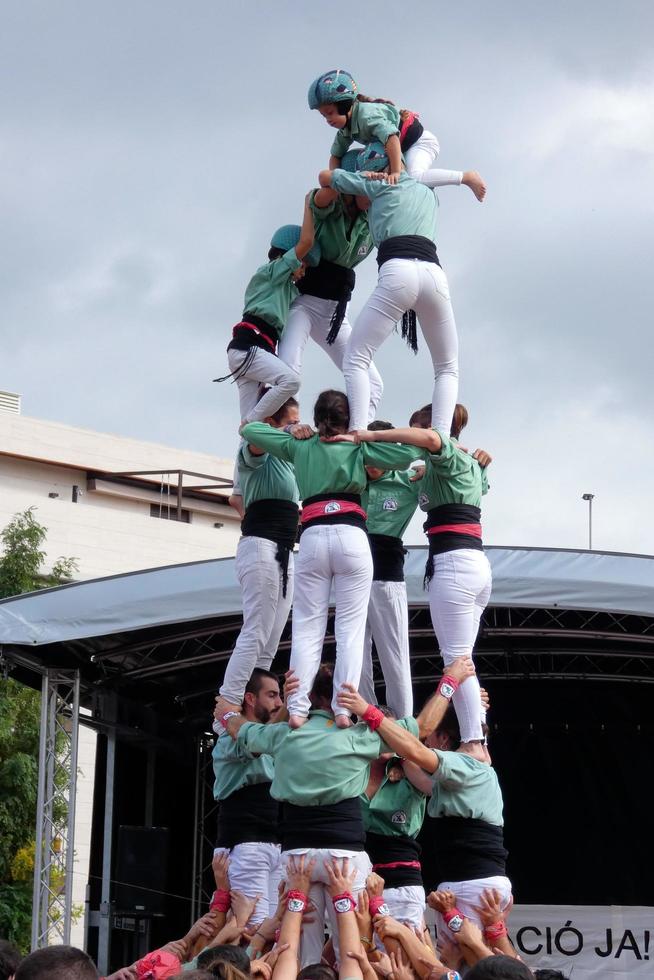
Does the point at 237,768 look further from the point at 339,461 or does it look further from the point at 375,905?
the point at 339,461

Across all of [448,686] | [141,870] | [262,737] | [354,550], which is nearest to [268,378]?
[354,550]

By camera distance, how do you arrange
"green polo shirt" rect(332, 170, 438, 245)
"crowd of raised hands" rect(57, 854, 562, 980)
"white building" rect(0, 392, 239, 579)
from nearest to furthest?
"crowd of raised hands" rect(57, 854, 562, 980) → "green polo shirt" rect(332, 170, 438, 245) → "white building" rect(0, 392, 239, 579)

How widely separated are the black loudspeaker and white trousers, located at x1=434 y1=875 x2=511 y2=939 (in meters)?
5.03

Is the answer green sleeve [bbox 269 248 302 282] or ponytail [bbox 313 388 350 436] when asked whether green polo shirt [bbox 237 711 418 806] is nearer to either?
ponytail [bbox 313 388 350 436]

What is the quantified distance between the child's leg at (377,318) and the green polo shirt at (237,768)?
1.88m

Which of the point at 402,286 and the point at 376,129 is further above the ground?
the point at 376,129

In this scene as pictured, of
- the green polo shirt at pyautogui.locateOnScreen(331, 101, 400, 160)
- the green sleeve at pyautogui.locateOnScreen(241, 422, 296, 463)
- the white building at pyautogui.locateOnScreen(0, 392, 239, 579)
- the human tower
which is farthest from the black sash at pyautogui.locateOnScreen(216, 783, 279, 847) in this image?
the white building at pyautogui.locateOnScreen(0, 392, 239, 579)

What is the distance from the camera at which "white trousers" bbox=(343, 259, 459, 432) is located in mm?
6281

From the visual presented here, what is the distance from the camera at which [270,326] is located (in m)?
7.08

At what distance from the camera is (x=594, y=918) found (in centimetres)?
920

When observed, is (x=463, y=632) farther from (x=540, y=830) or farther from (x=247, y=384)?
(x=540, y=830)

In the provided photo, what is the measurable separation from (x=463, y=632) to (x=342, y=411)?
4.22ft

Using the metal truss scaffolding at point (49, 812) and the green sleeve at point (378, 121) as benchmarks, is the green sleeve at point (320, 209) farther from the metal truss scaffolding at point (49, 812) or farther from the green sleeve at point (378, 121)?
the metal truss scaffolding at point (49, 812)

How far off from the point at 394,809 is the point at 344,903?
3.63ft
